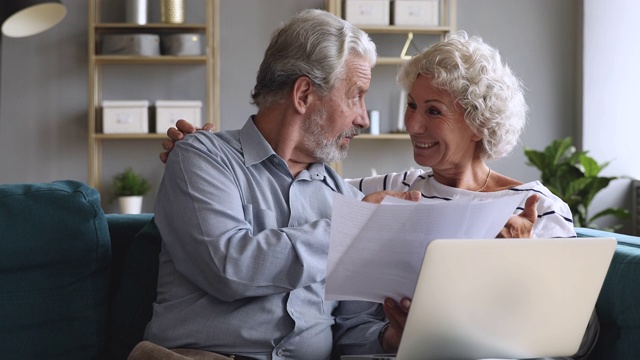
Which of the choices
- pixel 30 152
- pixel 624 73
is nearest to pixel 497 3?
pixel 624 73

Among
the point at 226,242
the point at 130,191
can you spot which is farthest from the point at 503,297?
the point at 130,191

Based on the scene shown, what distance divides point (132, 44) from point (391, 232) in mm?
4254

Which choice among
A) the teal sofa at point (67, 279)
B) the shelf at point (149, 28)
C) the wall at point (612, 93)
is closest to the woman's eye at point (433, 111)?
the teal sofa at point (67, 279)

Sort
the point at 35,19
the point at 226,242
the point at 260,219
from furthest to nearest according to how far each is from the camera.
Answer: the point at 35,19 < the point at 260,219 < the point at 226,242

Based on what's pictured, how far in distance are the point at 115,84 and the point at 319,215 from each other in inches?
153

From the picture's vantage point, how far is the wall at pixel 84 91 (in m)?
5.50

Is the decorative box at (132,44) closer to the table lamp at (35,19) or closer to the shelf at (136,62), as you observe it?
the shelf at (136,62)

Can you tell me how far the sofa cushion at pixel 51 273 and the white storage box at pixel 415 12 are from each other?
146 inches

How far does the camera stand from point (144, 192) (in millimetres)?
5375

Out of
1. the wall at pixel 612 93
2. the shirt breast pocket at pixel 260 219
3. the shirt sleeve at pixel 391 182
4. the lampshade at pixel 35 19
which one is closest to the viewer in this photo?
the shirt breast pocket at pixel 260 219

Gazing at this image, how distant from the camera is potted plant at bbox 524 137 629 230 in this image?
16.4ft

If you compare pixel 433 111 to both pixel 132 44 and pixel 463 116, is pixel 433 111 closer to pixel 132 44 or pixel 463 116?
pixel 463 116

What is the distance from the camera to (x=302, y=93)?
201cm

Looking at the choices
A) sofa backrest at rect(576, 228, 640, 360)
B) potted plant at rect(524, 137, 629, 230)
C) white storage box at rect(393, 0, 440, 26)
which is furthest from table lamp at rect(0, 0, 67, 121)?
potted plant at rect(524, 137, 629, 230)
